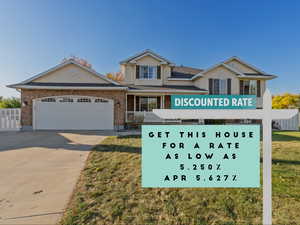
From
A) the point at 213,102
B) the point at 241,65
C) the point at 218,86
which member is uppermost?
the point at 241,65

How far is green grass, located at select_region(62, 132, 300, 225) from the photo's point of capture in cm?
210

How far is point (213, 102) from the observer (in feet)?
5.93

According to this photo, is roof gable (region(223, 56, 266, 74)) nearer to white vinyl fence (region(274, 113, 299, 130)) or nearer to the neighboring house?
the neighboring house

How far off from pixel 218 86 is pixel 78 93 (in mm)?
12211

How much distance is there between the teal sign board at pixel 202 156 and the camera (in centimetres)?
177

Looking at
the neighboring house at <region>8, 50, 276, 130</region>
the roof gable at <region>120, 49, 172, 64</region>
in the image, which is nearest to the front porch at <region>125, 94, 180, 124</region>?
the neighboring house at <region>8, 50, 276, 130</region>

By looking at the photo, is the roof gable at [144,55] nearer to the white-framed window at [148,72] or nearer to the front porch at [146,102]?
the white-framed window at [148,72]

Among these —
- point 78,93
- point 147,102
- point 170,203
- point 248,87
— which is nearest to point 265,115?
point 170,203

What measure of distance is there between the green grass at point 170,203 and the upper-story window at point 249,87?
12.8 meters

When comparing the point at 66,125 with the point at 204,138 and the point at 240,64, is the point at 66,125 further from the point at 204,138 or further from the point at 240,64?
the point at 240,64

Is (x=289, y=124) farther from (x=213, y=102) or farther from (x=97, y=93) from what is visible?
(x=97, y=93)

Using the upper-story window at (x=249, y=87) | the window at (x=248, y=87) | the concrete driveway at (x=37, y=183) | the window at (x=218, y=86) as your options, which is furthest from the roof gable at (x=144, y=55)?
the concrete driveway at (x=37, y=183)

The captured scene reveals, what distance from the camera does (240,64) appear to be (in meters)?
15.3

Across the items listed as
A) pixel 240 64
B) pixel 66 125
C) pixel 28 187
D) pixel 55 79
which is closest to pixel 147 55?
pixel 55 79
